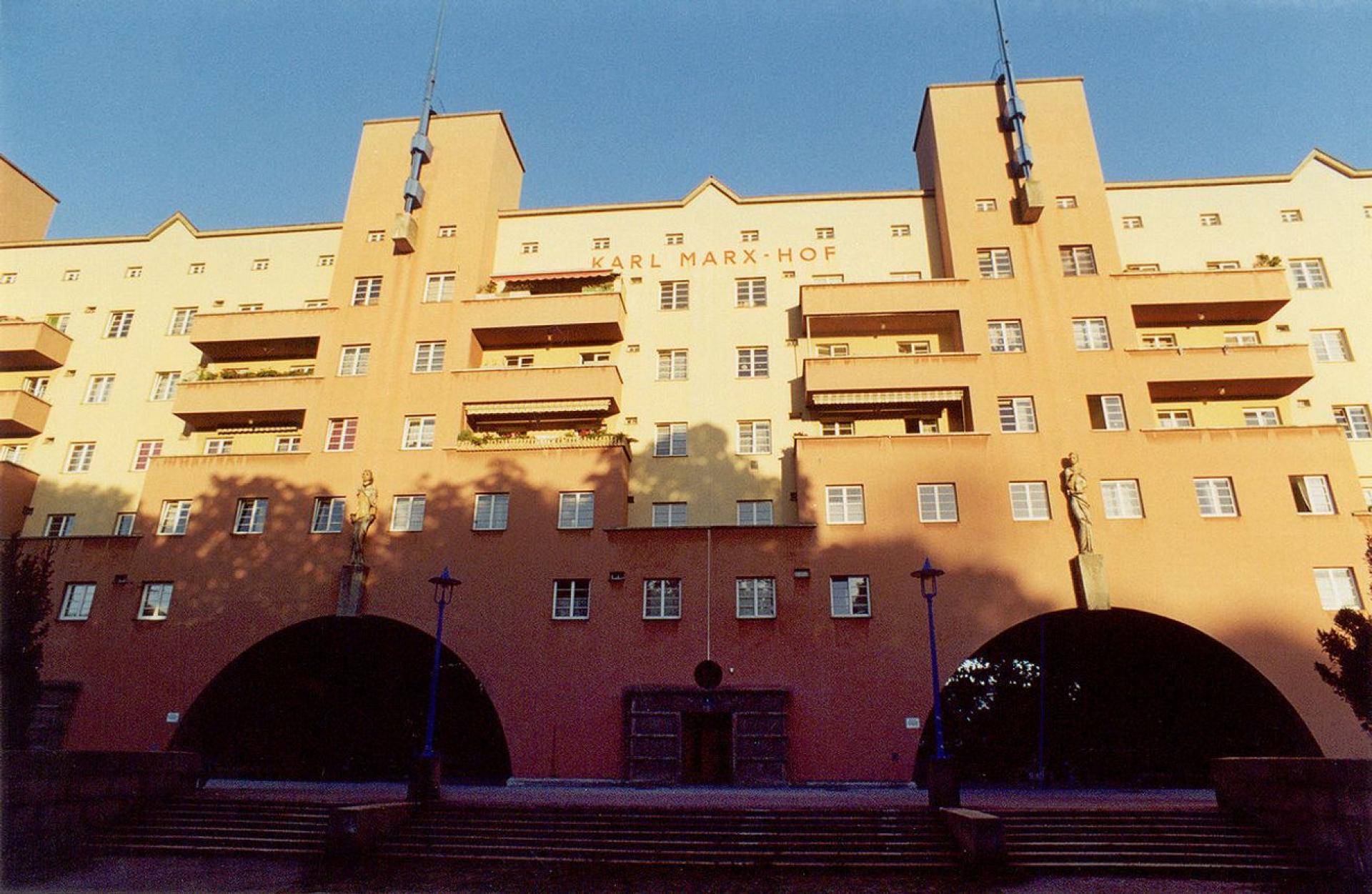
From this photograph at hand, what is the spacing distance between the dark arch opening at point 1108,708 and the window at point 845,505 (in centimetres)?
681

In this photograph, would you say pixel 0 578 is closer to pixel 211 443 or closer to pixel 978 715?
pixel 211 443

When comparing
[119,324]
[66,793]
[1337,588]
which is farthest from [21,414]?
[1337,588]

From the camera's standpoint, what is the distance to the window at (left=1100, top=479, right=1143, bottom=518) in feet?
97.7

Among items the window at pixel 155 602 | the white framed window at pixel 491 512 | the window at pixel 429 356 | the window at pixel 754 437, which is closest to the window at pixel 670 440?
the window at pixel 754 437

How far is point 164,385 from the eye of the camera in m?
38.7

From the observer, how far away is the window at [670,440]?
34312 mm

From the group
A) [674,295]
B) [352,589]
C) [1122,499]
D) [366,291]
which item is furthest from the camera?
[674,295]

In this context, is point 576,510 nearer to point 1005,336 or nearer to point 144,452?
point 1005,336

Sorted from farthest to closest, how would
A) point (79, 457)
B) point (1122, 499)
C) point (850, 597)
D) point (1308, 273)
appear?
point (79, 457)
point (1308, 273)
point (1122, 499)
point (850, 597)

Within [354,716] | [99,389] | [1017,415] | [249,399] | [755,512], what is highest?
[99,389]

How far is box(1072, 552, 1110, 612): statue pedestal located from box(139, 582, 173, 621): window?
1437 inches

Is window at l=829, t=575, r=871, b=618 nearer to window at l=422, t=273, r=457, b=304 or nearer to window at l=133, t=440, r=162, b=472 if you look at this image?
window at l=422, t=273, r=457, b=304

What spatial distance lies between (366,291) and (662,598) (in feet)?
71.0

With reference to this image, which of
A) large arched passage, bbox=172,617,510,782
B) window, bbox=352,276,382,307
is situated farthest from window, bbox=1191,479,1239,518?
window, bbox=352,276,382,307
